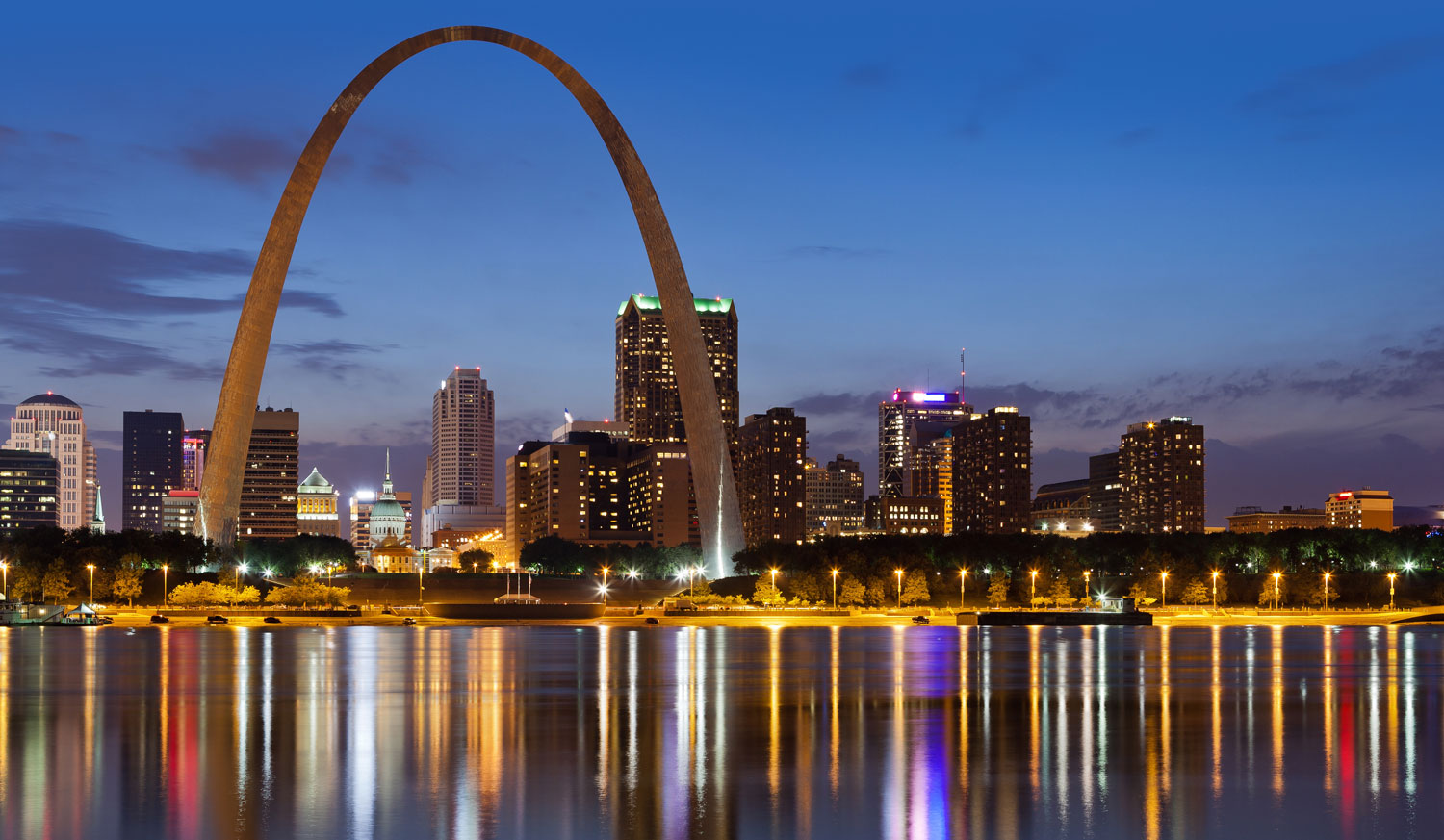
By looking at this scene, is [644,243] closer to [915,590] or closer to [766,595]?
[766,595]

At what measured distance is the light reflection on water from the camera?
15.4m

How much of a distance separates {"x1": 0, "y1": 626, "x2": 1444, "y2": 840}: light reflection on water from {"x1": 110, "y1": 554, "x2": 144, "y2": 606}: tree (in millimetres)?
42725

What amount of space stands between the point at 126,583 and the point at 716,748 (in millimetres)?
69032

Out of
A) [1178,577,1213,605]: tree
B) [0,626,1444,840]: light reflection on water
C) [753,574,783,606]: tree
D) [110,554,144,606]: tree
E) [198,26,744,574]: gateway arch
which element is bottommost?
[1178,577,1213,605]: tree

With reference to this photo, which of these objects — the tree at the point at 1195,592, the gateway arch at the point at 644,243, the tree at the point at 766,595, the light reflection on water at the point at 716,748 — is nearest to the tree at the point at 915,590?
the tree at the point at 766,595

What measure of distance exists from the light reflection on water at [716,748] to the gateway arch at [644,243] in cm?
4016

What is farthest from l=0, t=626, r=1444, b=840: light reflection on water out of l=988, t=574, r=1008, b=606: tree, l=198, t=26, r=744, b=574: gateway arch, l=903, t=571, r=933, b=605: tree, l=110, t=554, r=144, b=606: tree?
l=988, t=574, r=1008, b=606: tree

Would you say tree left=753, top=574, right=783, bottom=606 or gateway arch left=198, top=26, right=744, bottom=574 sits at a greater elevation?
gateway arch left=198, top=26, right=744, bottom=574

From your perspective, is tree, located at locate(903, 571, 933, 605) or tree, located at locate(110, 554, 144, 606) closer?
tree, located at locate(110, 554, 144, 606)

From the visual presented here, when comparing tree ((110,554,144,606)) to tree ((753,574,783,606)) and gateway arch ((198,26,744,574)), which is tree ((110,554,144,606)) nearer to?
gateway arch ((198,26,744,574))

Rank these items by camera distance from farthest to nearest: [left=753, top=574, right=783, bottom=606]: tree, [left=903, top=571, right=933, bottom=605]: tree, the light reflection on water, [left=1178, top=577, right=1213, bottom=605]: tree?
[left=1178, top=577, right=1213, bottom=605]: tree
[left=903, top=571, right=933, bottom=605]: tree
[left=753, top=574, right=783, bottom=606]: tree
the light reflection on water

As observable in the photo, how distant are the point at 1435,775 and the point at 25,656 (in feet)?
125

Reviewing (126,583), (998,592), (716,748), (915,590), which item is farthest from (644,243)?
(716,748)

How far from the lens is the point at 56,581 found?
81188 millimetres
